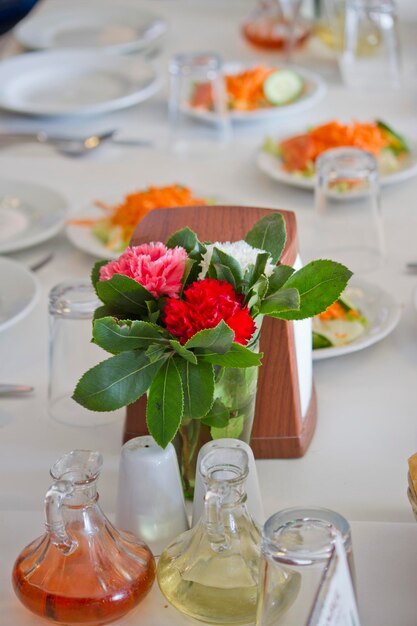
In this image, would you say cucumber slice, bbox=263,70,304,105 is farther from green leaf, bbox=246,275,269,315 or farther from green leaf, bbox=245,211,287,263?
green leaf, bbox=246,275,269,315

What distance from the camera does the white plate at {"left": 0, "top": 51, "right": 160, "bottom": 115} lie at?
6.46 feet

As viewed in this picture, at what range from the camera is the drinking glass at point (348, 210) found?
4.67ft

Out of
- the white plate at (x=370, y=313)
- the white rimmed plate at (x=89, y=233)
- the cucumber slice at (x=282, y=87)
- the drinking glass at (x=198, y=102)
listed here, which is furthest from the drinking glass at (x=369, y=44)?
the white plate at (x=370, y=313)

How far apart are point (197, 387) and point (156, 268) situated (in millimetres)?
101

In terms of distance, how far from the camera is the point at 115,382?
31.3 inches

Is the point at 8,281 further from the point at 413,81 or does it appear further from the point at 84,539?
the point at 413,81

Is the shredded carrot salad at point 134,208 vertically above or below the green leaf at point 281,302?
below

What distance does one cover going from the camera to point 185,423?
2.85 ft

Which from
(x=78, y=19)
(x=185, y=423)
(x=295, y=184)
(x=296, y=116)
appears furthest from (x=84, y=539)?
(x=78, y=19)

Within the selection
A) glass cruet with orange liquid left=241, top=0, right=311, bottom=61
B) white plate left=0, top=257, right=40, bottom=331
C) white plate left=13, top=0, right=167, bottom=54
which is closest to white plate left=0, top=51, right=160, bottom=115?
white plate left=13, top=0, right=167, bottom=54

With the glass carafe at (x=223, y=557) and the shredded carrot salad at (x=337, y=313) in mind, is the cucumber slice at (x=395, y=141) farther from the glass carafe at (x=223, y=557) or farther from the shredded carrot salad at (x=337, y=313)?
the glass carafe at (x=223, y=557)

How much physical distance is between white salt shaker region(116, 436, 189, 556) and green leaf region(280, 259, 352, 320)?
15cm

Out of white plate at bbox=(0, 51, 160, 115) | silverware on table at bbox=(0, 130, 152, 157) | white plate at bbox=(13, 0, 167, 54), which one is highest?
silverware on table at bbox=(0, 130, 152, 157)

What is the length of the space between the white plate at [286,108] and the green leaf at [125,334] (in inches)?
44.9
